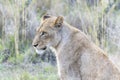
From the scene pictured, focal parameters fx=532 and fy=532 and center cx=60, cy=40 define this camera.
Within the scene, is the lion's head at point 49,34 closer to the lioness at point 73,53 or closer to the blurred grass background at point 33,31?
the lioness at point 73,53

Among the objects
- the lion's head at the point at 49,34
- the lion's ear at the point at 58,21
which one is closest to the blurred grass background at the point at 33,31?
the lion's head at the point at 49,34

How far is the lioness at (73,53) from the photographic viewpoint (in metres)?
5.16

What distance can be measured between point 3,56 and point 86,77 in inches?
109

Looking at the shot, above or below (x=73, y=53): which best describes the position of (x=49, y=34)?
above

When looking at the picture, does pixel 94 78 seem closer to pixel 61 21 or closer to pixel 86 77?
pixel 86 77

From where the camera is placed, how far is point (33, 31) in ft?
27.6

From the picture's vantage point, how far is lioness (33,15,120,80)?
16.9 feet

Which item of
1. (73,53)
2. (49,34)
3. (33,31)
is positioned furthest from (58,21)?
(33,31)

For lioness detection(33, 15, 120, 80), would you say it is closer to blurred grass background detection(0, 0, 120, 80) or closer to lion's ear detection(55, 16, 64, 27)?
lion's ear detection(55, 16, 64, 27)

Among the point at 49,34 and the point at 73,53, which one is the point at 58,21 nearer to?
the point at 49,34

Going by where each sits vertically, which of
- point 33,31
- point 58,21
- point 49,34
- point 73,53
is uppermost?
point 58,21

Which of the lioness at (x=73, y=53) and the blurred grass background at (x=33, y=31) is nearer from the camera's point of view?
the lioness at (x=73, y=53)

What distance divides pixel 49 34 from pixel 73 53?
0.32 metres

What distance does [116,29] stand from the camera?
8070mm
